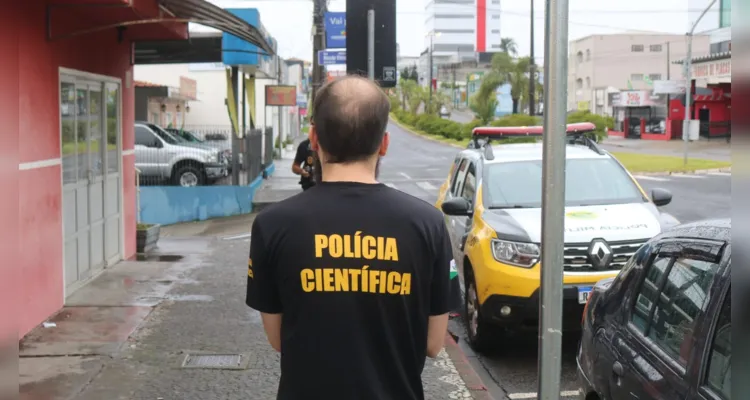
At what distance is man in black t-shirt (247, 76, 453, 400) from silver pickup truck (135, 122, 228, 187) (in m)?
19.6

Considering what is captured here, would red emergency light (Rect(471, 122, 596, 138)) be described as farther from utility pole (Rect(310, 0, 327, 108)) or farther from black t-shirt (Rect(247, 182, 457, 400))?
utility pole (Rect(310, 0, 327, 108))

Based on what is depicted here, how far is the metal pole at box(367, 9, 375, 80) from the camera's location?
23.3ft

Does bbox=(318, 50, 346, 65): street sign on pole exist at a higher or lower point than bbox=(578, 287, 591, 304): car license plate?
higher

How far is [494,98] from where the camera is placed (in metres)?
55.8

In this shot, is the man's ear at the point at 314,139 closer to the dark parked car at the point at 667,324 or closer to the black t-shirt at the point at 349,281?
the black t-shirt at the point at 349,281

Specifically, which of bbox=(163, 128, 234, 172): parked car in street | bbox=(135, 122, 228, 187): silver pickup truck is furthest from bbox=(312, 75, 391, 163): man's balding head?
bbox=(163, 128, 234, 172): parked car in street

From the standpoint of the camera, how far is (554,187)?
3008 millimetres

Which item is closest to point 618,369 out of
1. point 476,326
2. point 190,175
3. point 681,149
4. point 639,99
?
point 476,326

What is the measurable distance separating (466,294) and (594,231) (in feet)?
4.51

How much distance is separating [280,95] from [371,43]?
20.8m

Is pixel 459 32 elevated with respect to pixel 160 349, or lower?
elevated

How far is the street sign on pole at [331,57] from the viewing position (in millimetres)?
18625

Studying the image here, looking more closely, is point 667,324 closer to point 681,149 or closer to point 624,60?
point 681,149

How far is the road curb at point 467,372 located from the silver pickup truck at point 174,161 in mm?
15352
